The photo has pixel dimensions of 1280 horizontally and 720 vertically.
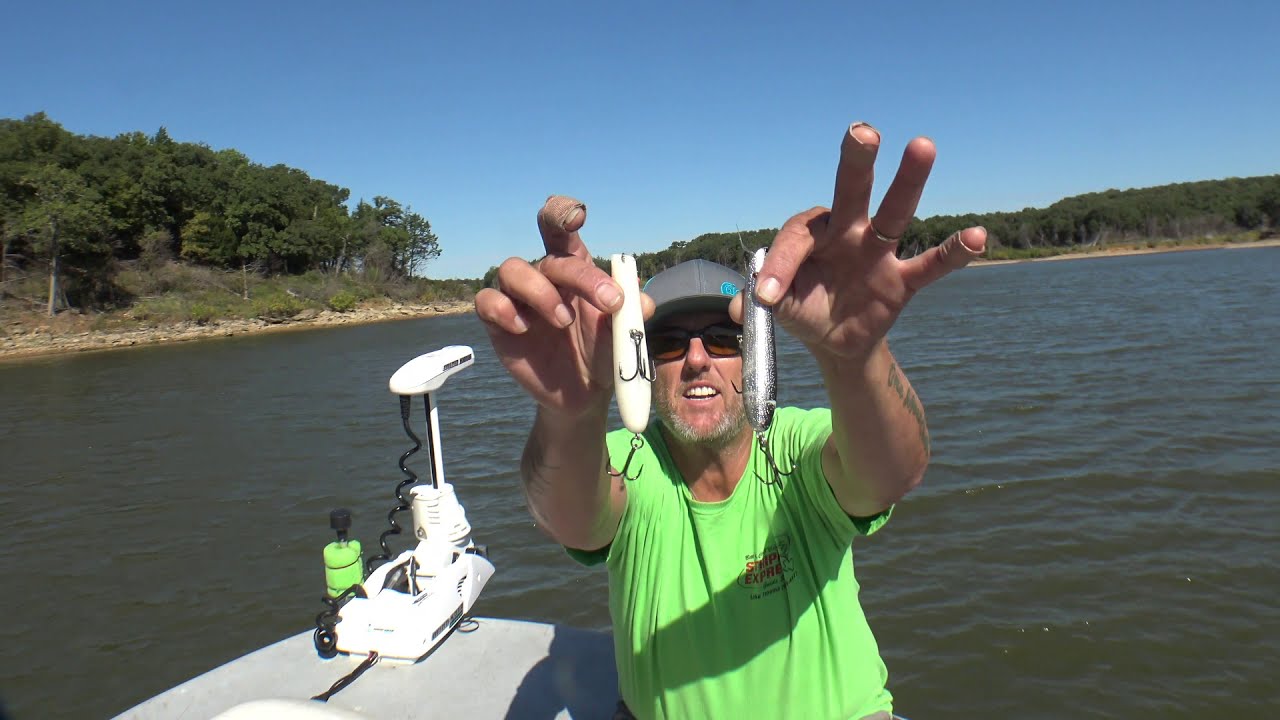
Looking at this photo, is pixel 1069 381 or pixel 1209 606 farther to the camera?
pixel 1069 381

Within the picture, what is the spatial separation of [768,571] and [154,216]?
263ft

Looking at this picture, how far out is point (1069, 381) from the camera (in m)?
16.4

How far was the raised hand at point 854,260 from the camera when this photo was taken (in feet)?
5.30

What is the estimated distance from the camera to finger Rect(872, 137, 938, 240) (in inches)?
62.1

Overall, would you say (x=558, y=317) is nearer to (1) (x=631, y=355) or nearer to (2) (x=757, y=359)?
(1) (x=631, y=355)

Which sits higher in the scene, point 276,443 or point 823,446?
point 823,446

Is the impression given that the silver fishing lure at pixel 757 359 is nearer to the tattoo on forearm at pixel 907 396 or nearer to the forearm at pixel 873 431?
the forearm at pixel 873 431

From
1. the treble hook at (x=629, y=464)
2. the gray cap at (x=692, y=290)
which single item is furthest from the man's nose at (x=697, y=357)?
the treble hook at (x=629, y=464)

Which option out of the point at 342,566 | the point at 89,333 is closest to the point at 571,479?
the point at 342,566

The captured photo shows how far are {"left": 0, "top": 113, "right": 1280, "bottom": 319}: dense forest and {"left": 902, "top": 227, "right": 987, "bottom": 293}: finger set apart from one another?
27707 mm

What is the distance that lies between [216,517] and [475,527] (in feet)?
14.8

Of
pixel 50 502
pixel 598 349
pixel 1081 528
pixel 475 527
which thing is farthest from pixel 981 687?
pixel 50 502

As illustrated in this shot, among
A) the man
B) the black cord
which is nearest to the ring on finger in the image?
the man

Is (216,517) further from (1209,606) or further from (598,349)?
(1209,606)
